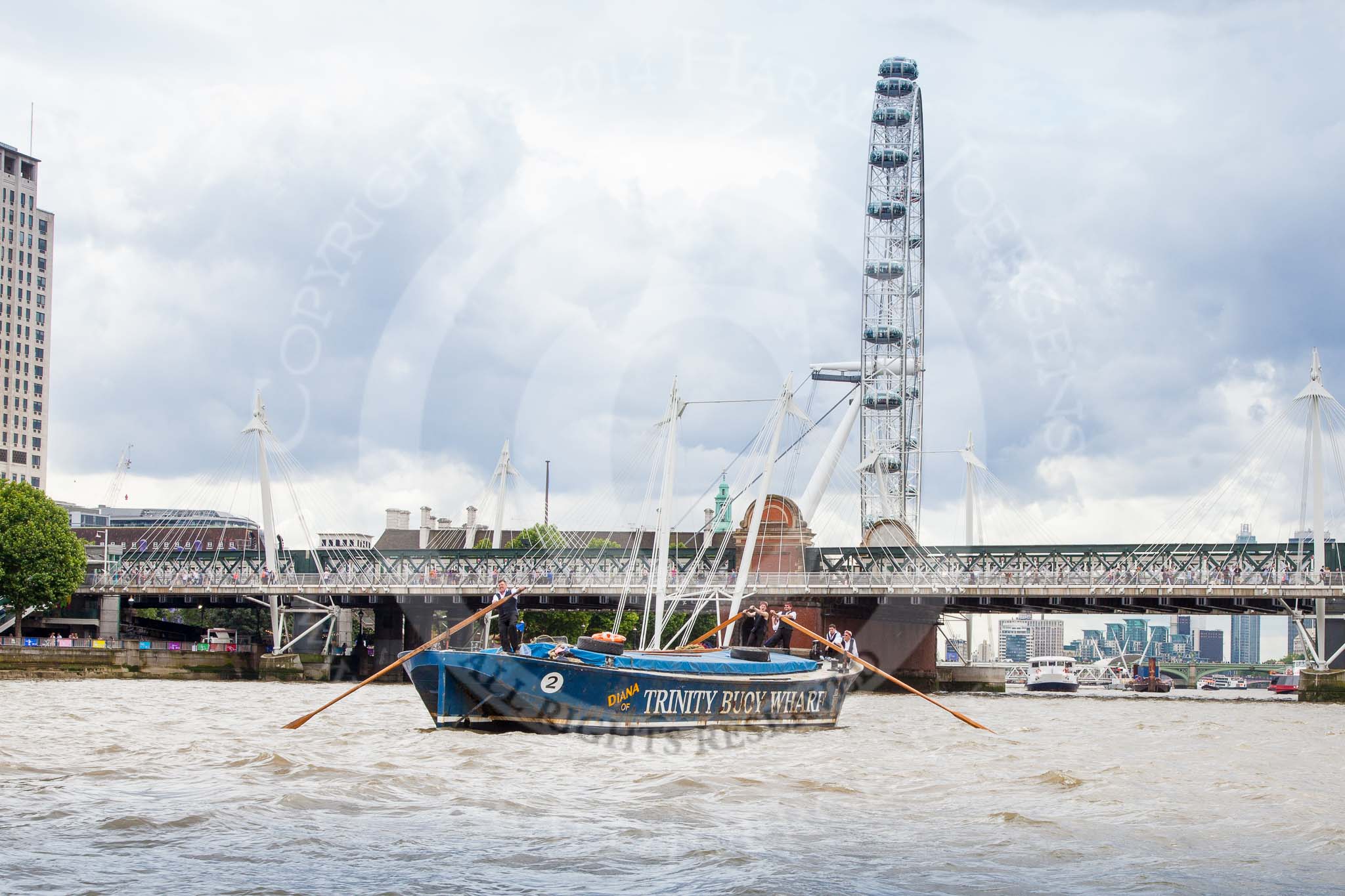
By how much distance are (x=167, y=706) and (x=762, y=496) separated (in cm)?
2793

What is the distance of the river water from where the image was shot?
15.4 metres

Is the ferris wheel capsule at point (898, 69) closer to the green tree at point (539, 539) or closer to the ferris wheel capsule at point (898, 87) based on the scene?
the ferris wheel capsule at point (898, 87)

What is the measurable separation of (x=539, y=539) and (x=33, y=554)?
3931 cm

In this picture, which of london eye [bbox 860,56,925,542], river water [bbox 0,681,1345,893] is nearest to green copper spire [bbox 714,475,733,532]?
london eye [bbox 860,56,925,542]

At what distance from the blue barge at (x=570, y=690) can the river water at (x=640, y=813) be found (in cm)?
71

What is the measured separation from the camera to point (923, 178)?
10325 centimetres

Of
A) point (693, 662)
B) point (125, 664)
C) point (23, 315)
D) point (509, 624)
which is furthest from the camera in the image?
point (23, 315)

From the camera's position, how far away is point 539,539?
11194 cm

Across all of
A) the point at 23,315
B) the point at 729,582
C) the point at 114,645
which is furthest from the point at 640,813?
the point at 23,315

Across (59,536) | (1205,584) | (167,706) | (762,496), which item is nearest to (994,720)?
(762,496)

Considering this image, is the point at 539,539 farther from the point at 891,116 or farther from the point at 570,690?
the point at 570,690

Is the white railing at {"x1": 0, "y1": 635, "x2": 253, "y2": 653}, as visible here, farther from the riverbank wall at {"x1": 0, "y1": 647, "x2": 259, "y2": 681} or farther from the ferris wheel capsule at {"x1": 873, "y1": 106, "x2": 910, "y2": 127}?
the ferris wheel capsule at {"x1": 873, "y1": 106, "x2": 910, "y2": 127}

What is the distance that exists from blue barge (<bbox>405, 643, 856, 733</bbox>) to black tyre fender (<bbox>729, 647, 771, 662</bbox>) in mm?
2610

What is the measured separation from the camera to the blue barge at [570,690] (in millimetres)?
30797
